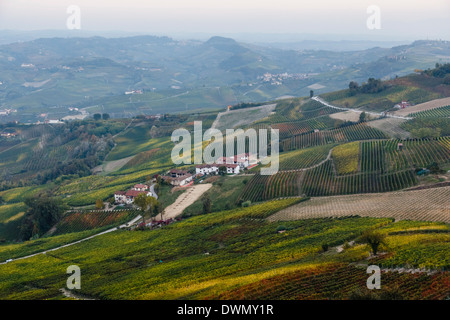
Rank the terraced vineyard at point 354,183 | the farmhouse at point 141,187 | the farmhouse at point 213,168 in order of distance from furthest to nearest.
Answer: the farmhouse at point 213,168 < the farmhouse at point 141,187 < the terraced vineyard at point 354,183

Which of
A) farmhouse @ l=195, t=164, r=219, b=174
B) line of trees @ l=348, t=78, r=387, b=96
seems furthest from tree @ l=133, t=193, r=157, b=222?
line of trees @ l=348, t=78, r=387, b=96

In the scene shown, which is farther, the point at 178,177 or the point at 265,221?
the point at 178,177

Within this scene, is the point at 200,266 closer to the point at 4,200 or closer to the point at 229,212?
the point at 229,212

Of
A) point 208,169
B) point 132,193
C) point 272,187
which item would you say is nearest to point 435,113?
point 272,187

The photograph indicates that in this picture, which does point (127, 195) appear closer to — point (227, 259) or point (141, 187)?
point (141, 187)

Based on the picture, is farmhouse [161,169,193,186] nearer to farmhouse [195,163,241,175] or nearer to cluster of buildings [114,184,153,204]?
farmhouse [195,163,241,175]

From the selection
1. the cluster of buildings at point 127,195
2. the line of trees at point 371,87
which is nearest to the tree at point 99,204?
the cluster of buildings at point 127,195

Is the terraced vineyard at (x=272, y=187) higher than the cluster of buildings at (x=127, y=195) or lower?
higher

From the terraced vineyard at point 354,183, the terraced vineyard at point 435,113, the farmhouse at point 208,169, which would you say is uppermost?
the terraced vineyard at point 435,113

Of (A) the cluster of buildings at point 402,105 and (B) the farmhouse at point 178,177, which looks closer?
(B) the farmhouse at point 178,177

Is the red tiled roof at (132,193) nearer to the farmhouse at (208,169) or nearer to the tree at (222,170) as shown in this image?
the farmhouse at (208,169)
